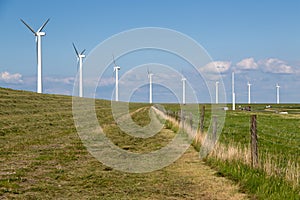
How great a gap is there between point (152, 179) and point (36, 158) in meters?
4.77

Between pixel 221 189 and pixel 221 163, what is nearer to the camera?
pixel 221 189

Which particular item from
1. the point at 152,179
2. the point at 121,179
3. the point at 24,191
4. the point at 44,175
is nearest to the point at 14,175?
the point at 44,175

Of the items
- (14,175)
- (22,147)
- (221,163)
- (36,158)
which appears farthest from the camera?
(22,147)

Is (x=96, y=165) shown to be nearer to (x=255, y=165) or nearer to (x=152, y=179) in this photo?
(x=152, y=179)

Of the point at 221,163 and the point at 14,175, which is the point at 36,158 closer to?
the point at 14,175

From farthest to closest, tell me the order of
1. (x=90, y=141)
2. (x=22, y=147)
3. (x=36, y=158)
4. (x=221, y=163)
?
(x=90, y=141), (x=22, y=147), (x=36, y=158), (x=221, y=163)

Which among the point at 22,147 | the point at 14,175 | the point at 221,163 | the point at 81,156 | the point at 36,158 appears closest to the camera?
the point at 14,175

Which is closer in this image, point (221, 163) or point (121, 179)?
point (121, 179)

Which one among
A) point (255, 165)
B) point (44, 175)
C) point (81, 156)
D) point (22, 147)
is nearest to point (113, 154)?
point (81, 156)

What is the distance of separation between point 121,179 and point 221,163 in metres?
3.07

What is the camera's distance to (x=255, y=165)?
1143 cm

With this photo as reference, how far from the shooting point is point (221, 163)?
510 inches

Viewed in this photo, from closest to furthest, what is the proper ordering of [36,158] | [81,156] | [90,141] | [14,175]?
[14,175] < [36,158] < [81,156] < [90,141]

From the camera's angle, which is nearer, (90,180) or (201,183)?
(201,183)
